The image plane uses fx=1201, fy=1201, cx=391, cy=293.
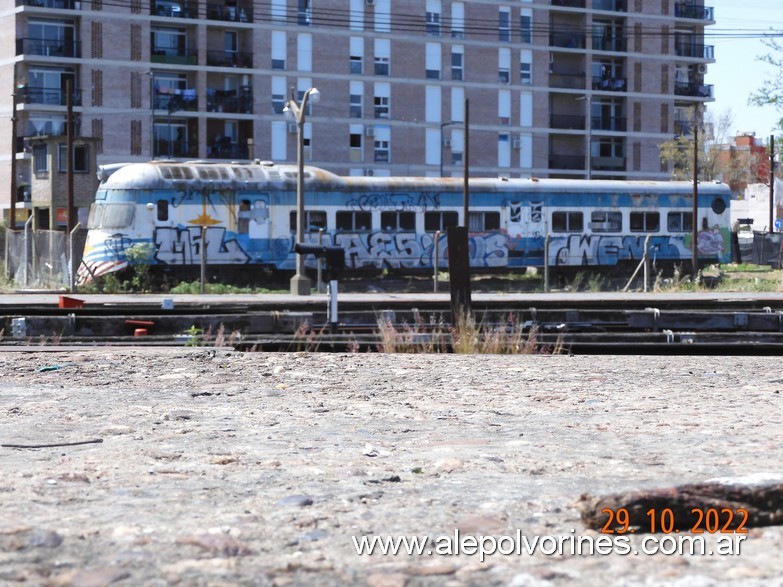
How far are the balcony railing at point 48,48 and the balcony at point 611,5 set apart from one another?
3437 centimetres

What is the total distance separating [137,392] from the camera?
9.55 m

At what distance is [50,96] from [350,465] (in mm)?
58865

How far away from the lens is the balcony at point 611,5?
78.2 m

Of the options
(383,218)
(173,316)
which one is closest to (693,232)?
(383,218)

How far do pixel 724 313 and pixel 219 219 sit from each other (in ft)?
67.4

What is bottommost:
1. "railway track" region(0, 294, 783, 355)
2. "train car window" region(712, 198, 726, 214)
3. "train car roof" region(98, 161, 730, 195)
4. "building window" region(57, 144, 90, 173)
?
"railway track" region(0, 294, 783, 355)

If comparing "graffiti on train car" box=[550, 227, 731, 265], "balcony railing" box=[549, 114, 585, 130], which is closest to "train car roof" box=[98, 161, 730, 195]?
"graffiti on train car" box=[550, 227, 731, 265]

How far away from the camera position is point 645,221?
38531mm

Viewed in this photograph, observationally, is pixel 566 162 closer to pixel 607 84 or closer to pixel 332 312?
pixel 607 84

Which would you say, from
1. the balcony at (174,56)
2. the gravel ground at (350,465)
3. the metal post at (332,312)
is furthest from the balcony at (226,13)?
the gravel ground at (350,465)

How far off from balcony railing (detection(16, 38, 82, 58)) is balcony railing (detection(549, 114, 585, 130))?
97.2ft

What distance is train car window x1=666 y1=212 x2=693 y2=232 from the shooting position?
1528 inches

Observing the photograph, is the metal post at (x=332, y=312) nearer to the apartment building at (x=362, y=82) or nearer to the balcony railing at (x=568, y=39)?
the apartment building at (x=362, y=82)

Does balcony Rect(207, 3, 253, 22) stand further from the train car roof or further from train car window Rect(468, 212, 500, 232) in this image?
train car window Rect(468, 212, 500, 232)
